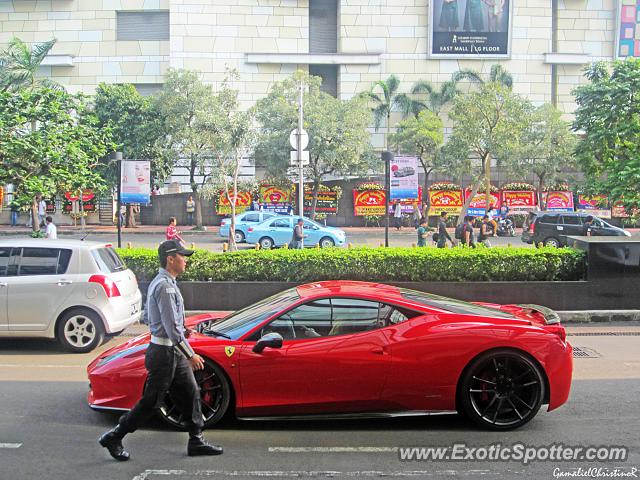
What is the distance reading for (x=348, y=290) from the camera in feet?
21.8

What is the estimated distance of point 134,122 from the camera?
124 ft

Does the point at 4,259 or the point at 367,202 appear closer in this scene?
the point at 4,259

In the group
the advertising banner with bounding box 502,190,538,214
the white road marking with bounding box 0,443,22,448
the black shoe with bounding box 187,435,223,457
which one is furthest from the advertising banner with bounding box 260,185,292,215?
the black shoe with bounding box 187,435,223,457

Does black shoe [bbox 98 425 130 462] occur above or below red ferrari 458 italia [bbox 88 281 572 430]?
below

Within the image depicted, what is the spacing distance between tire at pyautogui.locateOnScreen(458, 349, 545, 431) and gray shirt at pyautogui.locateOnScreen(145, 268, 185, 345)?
2.49 metres

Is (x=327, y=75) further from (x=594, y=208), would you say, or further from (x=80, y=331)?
(x=80, y=331)

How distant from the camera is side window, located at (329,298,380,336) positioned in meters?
6.33

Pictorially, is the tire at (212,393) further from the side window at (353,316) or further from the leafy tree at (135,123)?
the leafy tree at (135,123)

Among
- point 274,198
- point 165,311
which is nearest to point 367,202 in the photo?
point 274,198

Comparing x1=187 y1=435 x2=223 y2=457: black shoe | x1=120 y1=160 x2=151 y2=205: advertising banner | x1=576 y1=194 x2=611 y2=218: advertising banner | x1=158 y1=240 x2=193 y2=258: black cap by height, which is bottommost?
x1=187 y1=435 x2=223 y2=457: black shoe

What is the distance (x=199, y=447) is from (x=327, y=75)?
142ft

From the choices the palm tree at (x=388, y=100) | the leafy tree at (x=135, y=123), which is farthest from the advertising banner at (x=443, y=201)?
the leafy tree at (x=135, y=123)

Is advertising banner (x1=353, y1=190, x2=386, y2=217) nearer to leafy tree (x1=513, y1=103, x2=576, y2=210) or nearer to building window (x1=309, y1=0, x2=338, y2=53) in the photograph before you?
leafy tree (x1=513, y1=103, x2=576, y2=210)

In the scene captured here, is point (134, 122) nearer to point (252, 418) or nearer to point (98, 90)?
point (98, 90)
